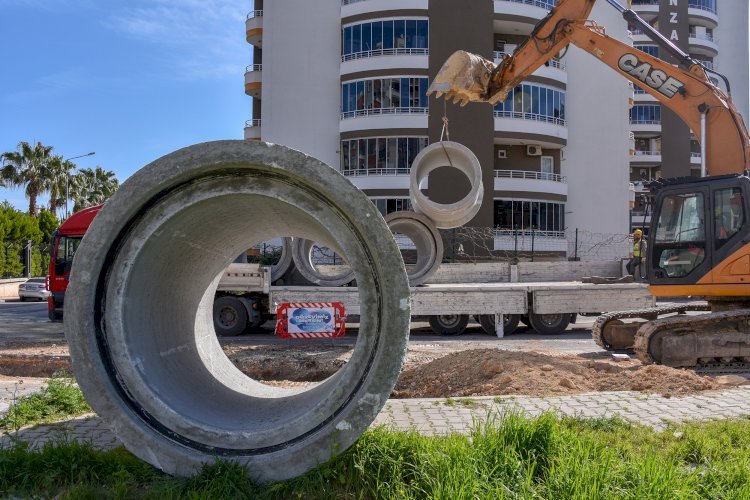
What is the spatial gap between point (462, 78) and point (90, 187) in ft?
185

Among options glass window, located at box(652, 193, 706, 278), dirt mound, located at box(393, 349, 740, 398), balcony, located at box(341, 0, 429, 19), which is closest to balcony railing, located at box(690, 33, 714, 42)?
balcony, located at box(341, 0, 429, 19)

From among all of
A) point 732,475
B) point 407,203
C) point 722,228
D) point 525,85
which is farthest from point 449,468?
point 525,85

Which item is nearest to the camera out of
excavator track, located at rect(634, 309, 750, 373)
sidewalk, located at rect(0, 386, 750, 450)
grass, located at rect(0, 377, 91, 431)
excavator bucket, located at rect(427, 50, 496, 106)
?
sidewalk, located at rect(0, 386, 750, 450)

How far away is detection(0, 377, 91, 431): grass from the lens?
222 inches

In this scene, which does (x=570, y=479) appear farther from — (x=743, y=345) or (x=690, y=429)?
(x=743, y=345)

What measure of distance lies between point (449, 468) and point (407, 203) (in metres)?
28.5

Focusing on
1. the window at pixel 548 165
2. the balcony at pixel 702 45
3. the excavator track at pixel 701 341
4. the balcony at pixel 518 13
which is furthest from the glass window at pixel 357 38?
the balcony at pixel 702 45

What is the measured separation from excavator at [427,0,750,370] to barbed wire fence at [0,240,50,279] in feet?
107

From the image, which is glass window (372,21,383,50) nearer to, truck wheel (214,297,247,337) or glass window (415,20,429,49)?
glass window (415,20,429,49)

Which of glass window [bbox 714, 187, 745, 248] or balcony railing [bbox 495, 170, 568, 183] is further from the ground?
balcony railing [bbox 495, 170, 568, 183]

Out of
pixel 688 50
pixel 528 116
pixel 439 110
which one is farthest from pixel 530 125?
pixel 688 50

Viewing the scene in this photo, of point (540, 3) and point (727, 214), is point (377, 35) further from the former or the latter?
point (727, 214)

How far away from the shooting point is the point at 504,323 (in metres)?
14.6

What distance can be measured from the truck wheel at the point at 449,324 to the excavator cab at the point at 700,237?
195 inches
